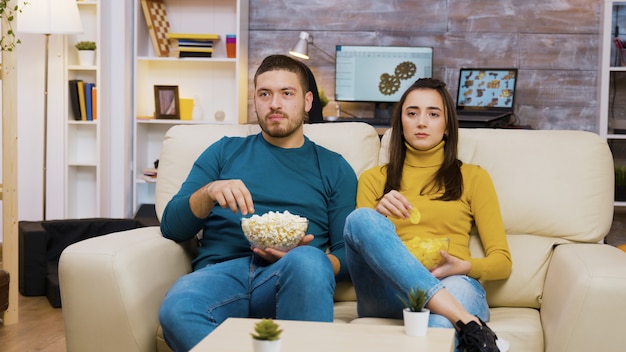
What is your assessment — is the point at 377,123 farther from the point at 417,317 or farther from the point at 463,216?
the point at 417,317

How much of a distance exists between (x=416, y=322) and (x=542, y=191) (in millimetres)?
1000

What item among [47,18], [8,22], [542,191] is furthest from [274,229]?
[47,18]

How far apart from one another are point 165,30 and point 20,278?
1.93 metres

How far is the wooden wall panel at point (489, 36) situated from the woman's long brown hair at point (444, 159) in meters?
2.73

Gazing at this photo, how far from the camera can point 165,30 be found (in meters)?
5.36

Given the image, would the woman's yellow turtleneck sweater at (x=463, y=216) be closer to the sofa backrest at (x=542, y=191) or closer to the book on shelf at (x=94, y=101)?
the sofa backrest at (x=542, y=191)

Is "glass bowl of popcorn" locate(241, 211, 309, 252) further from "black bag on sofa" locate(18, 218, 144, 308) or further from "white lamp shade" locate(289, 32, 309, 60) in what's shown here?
"white lamp shade" locate(289, 32, 309, 60)

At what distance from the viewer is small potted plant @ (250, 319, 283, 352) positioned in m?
1.47

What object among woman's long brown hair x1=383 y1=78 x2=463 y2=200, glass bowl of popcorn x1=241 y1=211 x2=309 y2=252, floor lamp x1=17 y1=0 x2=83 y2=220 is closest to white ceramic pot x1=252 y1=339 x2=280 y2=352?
glass bowl of popcorn x1=241 y1=211 x2=309 y2=252

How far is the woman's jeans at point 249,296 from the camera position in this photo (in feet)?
6.64

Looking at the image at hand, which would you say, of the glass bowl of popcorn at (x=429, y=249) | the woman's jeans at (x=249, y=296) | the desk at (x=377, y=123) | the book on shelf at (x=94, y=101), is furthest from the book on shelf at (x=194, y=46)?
the glass bowl of popcorn at (x=429, y=249)

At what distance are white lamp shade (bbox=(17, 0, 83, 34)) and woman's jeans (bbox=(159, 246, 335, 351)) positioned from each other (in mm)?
2704

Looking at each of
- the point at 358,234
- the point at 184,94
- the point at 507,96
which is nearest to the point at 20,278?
the point at 184,94

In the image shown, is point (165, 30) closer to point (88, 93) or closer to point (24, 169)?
point (88, 93)
